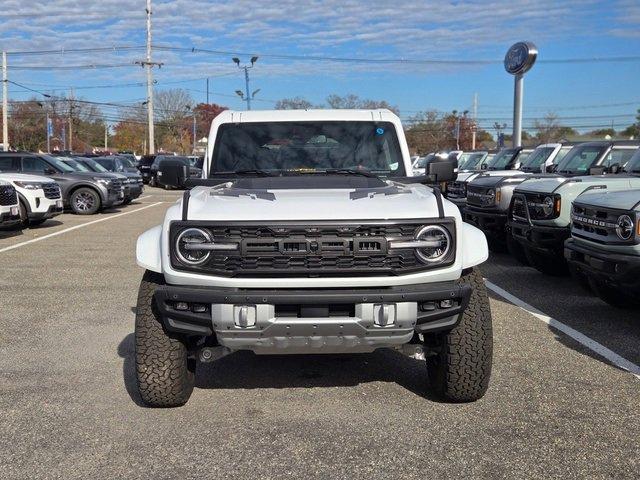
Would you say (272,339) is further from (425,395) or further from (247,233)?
(425,395)

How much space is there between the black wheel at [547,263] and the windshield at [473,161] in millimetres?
12360

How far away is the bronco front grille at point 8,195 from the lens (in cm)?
1203

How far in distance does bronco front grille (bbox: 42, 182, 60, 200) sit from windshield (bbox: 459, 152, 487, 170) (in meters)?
12.2

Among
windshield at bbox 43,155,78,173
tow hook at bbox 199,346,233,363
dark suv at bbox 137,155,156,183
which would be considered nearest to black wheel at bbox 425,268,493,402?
tow hook at bbox 199,346,233,363

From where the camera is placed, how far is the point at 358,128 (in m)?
5.58

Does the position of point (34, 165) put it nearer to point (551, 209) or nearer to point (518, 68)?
point (551, 209)

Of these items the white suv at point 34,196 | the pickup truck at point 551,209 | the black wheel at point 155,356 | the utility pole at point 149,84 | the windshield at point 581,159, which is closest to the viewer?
the black wheel at point 155,356

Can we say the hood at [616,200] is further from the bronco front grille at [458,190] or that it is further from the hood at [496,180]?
the bronco front grille at [458,190]

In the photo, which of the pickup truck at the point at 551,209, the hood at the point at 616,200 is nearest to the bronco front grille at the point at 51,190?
the pickup truck at the point at 551,209

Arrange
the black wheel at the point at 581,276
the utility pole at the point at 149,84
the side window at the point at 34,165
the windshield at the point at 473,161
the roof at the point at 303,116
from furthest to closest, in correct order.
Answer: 1. the utility pole at the point at 149,84
2. the windshield at the point at 473,161
3. the side window at the point at 34,165
4. the black wheel at the point at 581,276
5. the roof at the point at 303,116

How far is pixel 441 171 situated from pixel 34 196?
10.9 m

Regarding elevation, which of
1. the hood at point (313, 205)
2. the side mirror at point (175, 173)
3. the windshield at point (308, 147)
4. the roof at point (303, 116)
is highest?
the roof at point (303, 116)

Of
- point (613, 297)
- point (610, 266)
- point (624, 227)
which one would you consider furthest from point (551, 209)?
point (610, 266)

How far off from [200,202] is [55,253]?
7.85 metres
